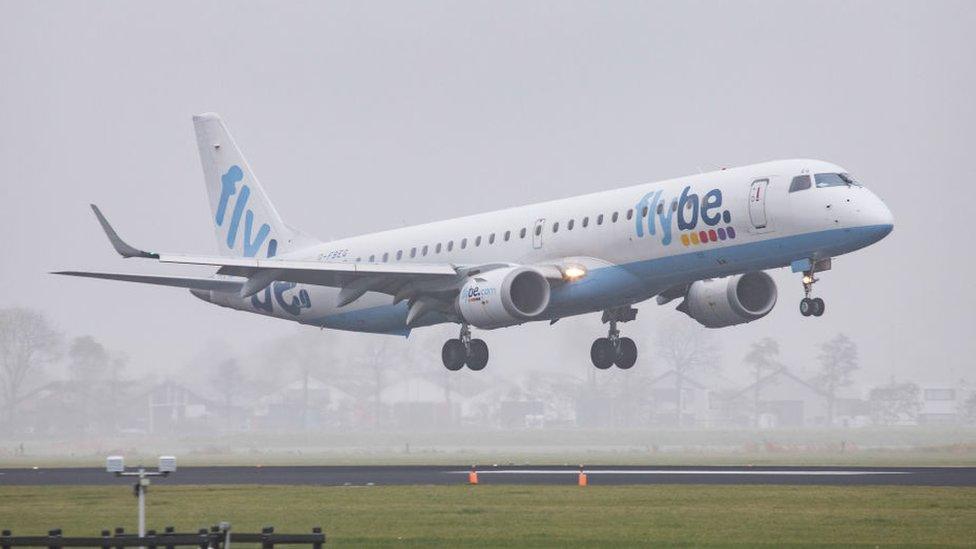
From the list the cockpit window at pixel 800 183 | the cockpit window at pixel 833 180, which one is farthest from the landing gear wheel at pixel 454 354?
the cockpit window at pixel 833 180

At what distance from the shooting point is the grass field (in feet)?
99.6

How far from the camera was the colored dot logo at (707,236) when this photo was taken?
162ft

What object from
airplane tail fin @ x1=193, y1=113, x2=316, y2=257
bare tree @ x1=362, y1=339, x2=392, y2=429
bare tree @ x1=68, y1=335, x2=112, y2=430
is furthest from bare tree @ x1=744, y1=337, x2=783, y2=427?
airplane tail fin @ x1=193, y1=113, x2=316, y2=257

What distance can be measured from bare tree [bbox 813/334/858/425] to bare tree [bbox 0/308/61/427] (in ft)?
187

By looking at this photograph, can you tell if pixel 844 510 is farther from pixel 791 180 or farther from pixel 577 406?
pixel 577 406

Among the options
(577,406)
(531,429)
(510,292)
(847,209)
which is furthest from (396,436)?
(847,209)

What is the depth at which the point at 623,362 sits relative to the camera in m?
60.3

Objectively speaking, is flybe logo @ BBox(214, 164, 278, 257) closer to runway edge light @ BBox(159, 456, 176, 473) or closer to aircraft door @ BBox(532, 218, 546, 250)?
aircraft door @ BBox(532, 218, 546, 250)

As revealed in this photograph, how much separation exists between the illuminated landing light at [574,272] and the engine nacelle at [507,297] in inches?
26.1

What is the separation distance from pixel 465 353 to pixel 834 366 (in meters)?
79.1

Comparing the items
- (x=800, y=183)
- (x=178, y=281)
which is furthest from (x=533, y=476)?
(x=178, y=281)

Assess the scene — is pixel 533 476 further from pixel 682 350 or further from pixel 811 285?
pixel 682 350

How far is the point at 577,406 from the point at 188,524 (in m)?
95.7

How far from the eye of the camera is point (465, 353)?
5806 centimetres
